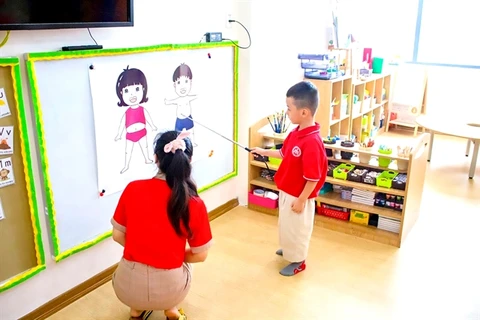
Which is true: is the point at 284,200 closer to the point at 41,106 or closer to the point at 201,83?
the point at 201,83

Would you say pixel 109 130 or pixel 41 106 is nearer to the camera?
pixel 41 106

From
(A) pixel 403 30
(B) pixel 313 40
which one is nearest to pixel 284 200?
(B) pixel 313 40

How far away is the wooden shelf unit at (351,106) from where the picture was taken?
12.4 feet

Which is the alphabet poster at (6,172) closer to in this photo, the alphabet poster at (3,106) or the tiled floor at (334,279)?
the alphabet poster at (3,106)

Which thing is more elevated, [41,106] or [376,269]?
[41,106]

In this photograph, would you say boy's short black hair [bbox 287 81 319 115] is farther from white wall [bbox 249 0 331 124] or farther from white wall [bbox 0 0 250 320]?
white wall [bbox 249 0 331 124]

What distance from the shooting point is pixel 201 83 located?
8.87 ft

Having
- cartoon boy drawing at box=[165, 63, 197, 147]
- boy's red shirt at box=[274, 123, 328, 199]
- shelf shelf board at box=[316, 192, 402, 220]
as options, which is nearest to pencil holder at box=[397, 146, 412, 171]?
shelf shelf board at box=[316, 192, 402, 220]

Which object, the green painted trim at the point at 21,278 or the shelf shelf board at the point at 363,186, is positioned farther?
the shelf shelf board at the point at 363,186

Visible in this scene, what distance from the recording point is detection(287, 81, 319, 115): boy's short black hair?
84.6 inches

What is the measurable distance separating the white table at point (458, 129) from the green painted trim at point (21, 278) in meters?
3.55

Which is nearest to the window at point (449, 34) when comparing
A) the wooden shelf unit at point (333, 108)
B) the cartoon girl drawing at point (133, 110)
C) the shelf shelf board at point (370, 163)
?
the wooden shelf unit at point (333, 108)

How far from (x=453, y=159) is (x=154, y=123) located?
3383 mm

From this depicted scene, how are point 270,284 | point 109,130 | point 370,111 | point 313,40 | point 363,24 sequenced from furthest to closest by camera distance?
point 363,24
point 370,111
point 313,40
point 270,284
point 109,130
